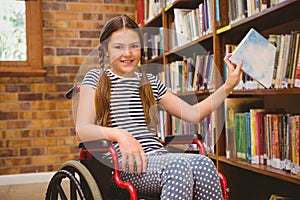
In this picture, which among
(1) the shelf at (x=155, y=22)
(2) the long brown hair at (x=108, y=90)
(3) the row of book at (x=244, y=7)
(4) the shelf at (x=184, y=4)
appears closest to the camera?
(2) the long brown hair at (x=108, y=90)

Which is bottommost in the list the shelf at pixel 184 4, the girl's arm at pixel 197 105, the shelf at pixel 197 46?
the girl's arm at pixel 197 105

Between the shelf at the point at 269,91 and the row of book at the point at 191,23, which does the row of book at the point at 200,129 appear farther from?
the row of book at the point at 191,23

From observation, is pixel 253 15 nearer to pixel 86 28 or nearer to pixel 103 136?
pixel 103 136

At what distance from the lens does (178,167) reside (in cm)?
138

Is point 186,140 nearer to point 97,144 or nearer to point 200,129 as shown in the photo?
point 97,144

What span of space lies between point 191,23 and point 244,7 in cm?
74

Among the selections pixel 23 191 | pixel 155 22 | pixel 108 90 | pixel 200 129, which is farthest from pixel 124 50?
pixel 23 191

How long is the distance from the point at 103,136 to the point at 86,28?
8.42ft

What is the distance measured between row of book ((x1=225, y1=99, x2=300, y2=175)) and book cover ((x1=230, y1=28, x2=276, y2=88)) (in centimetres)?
24

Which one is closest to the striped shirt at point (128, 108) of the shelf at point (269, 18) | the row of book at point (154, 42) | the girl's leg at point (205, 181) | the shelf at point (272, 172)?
the girl's leg at point (205, 181)

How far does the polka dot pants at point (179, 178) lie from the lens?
1.34 meters

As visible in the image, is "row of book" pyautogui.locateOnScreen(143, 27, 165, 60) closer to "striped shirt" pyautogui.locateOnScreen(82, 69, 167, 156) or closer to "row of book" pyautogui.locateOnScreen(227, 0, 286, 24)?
"row of book" pyautogui.locateOnScreen(227, 0, 286, 24)

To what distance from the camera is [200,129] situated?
2.69 metres

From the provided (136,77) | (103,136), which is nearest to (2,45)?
(136,77)
